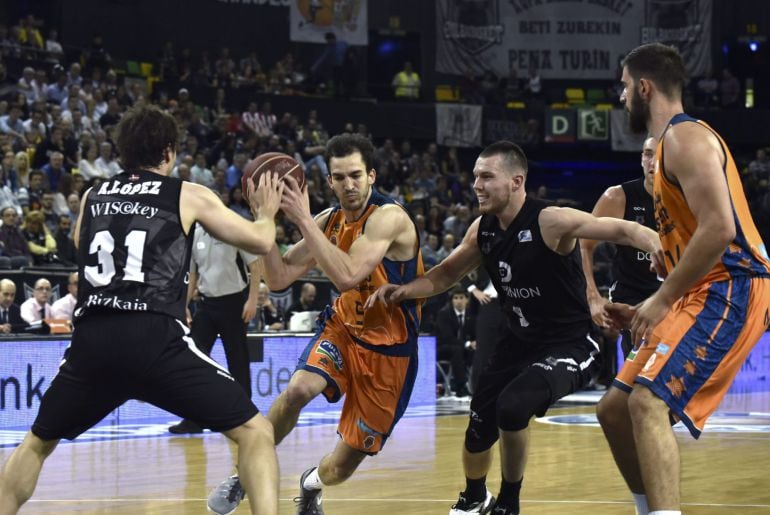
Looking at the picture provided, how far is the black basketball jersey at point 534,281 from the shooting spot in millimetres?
6062

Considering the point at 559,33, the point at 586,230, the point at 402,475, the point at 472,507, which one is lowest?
the point at 402,475

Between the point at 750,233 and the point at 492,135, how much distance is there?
23176mm

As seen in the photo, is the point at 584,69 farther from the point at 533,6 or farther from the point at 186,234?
the point at 186,234

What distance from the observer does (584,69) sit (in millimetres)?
29625

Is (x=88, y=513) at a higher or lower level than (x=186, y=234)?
lower

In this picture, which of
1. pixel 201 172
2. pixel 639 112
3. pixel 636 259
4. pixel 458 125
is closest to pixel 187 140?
pixel 201 172

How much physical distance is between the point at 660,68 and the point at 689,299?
901 millimetres

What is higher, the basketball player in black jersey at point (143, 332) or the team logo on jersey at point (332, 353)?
the basketball player in black jersey at point (143, 332)

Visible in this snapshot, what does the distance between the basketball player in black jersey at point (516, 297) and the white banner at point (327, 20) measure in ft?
65.6

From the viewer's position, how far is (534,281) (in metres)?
6.07

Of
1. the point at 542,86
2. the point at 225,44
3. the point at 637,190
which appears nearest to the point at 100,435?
the point at 637,190

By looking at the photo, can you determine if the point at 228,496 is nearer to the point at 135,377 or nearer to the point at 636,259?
the point at 135,377

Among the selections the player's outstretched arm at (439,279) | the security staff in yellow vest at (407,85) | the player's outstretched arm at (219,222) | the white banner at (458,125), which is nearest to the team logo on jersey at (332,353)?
the player's outstretched arm at (439,279)

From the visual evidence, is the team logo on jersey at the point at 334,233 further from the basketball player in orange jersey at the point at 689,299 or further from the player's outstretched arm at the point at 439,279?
the basketball player in orange jersey at the point at 689,299
